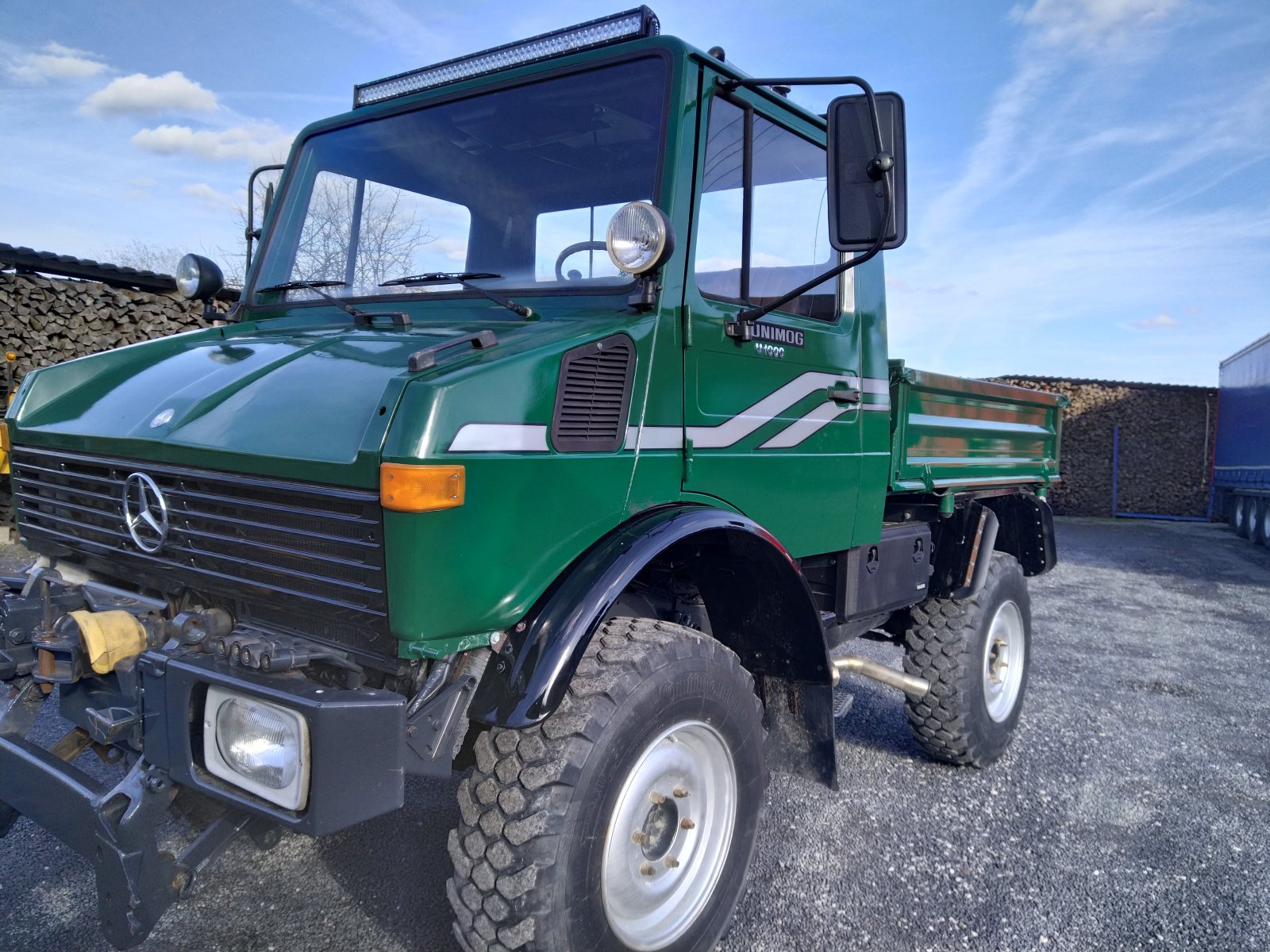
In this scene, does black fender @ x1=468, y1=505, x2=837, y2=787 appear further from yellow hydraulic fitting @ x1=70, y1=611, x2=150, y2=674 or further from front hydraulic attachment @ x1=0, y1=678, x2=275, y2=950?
yellow hydraulic fitting @ x1=70, y1=611, x2=150, y2=674

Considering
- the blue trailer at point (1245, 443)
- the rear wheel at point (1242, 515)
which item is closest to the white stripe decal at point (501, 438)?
the blue trailer at point (1245, 443)

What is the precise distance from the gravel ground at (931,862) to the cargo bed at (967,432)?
136cm

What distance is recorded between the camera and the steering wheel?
265cm

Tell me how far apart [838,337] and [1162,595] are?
833 cm

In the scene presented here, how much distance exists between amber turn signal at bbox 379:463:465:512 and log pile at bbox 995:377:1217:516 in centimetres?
1862

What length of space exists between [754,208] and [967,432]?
74.8 inches

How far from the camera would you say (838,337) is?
3201 millimetres

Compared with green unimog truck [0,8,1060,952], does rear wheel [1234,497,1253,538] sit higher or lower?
lower

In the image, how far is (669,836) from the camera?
2.49 meters

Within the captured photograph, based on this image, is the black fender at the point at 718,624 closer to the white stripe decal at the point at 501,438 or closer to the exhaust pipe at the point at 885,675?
the white stripe decal at the point at 501,438

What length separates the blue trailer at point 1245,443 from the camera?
14578 mm

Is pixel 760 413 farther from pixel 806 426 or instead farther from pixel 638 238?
pixel 638 238

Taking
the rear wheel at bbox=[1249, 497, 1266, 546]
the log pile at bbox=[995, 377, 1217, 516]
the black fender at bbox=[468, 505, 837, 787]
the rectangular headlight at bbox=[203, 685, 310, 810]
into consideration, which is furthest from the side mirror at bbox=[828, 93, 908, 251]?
the log pile at bbox=[995, 377, 1217, 516]

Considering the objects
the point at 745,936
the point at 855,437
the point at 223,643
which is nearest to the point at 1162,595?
the point at 855,437
